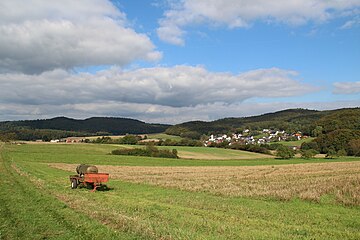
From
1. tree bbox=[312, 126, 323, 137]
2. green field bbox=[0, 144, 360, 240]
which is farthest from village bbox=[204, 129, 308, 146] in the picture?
green field bbox=[0, 144, 360, 240]

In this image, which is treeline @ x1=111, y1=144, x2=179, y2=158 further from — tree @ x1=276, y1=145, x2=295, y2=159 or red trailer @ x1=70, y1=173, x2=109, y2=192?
red trailer @ x1=70, y1=173, x2=109, y2=192

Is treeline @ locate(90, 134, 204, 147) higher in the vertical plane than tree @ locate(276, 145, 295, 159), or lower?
higher

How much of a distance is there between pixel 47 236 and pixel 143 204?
7.00 m

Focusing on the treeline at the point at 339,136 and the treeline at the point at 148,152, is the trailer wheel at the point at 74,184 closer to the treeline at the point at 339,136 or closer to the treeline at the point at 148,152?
the treeline at the point at 148,152

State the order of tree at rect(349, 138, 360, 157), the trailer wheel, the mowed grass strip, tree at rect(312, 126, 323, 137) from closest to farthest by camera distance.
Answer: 1. the mowed grass strip
2. the trailer wheel
3. tree at rect(349, 138, 360, 157)
4. tree at rect(312, 126, 323, 137)

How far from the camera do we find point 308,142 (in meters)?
115

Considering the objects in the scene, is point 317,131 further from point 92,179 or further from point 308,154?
point 92,179

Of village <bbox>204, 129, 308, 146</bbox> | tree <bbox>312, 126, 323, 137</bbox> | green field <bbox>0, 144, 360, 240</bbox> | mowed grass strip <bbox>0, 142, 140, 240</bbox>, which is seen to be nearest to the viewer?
mowed grass strip <bbox>0, 142, 140, 240</bbox>

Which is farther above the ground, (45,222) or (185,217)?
(45,222)

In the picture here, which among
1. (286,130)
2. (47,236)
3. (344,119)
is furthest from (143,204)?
(286,130)

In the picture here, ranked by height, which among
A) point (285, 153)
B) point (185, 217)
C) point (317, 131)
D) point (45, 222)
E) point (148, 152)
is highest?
point (317, 131)

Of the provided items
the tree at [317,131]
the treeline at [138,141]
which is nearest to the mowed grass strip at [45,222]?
the treeline at [138,141]

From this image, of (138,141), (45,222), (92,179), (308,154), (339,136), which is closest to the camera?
(45,222)

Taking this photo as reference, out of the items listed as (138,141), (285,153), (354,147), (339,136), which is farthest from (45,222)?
(138,141)
